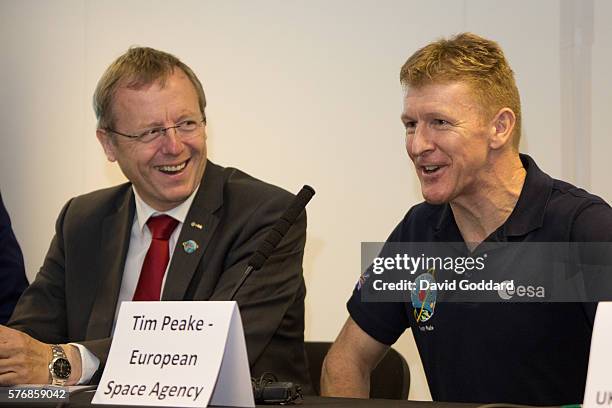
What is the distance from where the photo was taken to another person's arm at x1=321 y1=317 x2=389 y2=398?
2.27 meters

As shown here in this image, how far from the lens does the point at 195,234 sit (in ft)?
8.26

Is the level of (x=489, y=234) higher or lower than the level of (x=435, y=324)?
higher

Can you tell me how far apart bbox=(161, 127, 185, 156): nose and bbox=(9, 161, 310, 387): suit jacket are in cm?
13

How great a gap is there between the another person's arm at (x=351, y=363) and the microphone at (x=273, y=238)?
20.0 inches

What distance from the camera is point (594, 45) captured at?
115 inches

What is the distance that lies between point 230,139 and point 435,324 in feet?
5.28

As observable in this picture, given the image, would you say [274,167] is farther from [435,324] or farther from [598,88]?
[435,324]

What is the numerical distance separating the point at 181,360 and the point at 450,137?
0.87 metres

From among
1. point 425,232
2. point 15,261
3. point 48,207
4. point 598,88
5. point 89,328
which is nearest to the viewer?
point 425,232

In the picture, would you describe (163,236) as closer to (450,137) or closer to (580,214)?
(450,137)

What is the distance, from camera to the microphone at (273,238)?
6.06 feet

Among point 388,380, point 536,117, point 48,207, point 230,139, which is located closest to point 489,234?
point 388,380

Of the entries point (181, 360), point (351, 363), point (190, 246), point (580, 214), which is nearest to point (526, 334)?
point (580, 214)

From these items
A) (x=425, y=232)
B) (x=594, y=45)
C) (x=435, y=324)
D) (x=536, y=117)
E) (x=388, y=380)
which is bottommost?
(x=388, y=380)
